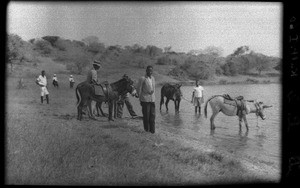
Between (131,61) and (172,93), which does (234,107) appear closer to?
(172,93)

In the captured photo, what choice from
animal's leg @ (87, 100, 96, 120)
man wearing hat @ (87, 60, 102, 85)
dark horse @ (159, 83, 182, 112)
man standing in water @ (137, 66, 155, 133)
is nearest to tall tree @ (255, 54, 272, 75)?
dark horse @ (159, 83, 182, 112)

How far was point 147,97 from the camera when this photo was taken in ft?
16.2

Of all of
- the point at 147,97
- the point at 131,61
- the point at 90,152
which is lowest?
the point at 90,152

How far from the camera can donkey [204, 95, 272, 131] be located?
504 cm

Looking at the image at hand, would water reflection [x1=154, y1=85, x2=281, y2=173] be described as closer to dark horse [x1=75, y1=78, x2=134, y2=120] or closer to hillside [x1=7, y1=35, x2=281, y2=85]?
hillside [x1=7, y1=35, x2=281, y2=85]

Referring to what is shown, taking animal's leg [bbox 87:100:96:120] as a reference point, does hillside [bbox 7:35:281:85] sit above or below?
above

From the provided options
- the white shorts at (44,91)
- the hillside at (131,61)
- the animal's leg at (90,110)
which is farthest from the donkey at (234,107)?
the white shorts at (44,91)

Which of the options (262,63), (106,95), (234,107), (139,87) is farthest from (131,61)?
(262,63)

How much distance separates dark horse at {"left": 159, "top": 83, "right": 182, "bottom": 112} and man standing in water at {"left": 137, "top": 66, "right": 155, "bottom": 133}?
17cm

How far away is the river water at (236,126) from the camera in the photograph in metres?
4.82

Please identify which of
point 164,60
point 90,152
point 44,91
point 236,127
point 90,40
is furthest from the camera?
point 236,127

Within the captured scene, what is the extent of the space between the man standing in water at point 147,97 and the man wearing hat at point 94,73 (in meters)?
0.67

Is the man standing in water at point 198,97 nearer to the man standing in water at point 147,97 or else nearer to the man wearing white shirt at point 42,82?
the man standing in water at point 147,97

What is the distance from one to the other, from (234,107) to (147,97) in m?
1.40
